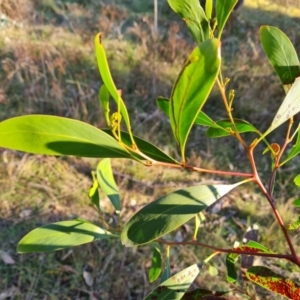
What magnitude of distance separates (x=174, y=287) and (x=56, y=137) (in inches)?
13.8

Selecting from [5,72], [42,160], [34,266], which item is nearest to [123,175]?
[42,160]

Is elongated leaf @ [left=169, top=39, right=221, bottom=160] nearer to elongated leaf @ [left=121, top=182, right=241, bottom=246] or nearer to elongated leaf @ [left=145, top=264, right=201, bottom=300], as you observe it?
elongated leaf @ [left=121, top=182, right=241, bottom=246]

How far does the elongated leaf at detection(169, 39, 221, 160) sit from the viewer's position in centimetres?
40

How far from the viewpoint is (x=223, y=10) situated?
1.71ft

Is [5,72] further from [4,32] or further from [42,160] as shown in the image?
[42,160]

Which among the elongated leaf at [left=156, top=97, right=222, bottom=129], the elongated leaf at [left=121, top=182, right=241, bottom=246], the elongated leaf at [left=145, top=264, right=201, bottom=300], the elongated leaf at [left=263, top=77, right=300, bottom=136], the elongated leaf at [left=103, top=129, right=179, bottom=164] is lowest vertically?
the elongated leaf at [left=145, top=264, right=201, bottom=300]

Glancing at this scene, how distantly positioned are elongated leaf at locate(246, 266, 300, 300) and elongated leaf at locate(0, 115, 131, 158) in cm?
38

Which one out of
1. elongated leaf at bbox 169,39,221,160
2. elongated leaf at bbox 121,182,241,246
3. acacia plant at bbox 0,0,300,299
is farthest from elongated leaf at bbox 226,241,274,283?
elongated leaf at bbox 169,39,221,160

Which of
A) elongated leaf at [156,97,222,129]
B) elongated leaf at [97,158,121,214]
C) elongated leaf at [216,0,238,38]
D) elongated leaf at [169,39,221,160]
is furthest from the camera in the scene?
elongated leaf at [97,158,121,214]

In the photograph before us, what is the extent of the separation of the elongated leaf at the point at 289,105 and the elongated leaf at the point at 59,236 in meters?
0.32

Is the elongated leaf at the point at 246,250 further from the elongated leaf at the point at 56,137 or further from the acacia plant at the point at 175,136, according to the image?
the elongated leaf at the point at 56,137

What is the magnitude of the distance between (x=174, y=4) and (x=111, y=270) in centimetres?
150

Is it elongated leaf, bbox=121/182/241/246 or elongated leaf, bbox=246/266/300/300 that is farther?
elongated leaf, bbox=246/266/300/300

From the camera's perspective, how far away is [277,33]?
61 centimetres
